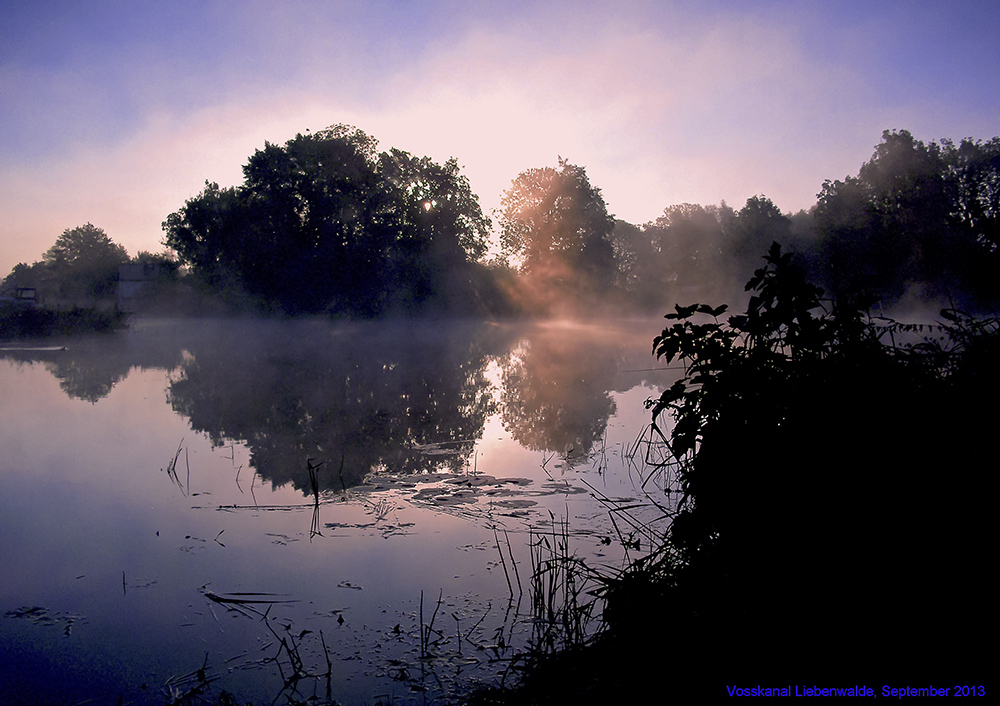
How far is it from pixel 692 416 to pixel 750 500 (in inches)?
20.2

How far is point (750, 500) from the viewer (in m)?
3.20

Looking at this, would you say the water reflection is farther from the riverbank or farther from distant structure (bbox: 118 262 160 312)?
distant structure (bbox: 118 262 160 312)

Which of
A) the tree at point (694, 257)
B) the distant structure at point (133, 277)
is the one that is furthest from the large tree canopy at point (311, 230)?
the tree at point (694, 257)

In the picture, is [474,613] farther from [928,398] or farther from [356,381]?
[356,381]

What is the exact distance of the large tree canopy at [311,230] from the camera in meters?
41.0

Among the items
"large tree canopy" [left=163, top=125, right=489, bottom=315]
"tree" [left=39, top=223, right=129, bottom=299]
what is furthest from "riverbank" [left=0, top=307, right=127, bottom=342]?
"tree" [left=39, top=223, right=129, bottom=299]

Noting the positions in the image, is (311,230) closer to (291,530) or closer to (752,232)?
(291,530)

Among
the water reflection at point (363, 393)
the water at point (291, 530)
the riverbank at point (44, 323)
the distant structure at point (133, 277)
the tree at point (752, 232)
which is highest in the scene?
the tree at point (752, 232)

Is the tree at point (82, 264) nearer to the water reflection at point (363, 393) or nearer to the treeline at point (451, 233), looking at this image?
the treeline at point (451, 233)

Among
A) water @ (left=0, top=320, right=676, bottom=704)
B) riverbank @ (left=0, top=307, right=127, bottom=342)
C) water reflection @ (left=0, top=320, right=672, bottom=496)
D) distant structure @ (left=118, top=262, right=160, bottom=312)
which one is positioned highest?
distant structure @ (left=118, top=262, right=160, bottom=312)

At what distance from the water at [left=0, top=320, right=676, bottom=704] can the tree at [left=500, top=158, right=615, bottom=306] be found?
151 feet

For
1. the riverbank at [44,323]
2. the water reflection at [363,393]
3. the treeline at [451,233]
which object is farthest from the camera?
the treeline at [451,233]

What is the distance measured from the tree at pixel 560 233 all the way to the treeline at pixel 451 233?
143 millimetres

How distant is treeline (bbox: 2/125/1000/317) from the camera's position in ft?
130
